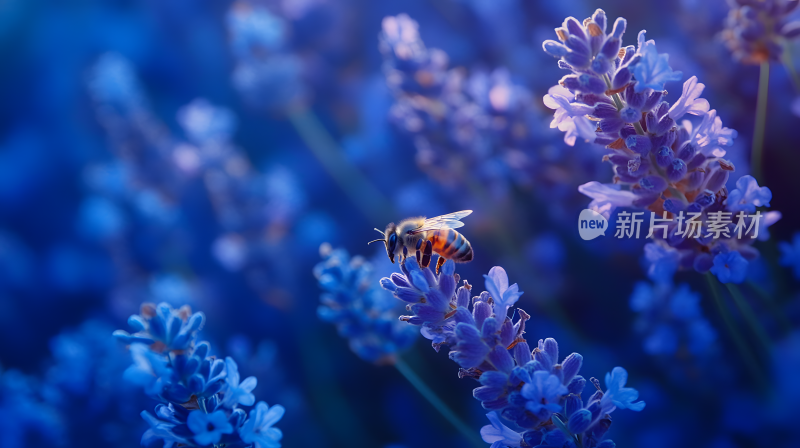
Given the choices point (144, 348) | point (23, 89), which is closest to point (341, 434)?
point (144, 348)

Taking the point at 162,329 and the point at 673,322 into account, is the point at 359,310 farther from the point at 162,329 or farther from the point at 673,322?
the point at 673,322

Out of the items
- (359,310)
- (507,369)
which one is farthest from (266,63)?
(507,369)

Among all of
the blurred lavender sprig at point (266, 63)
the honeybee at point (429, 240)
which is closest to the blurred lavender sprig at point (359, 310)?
the honeybee at point (429, 240)

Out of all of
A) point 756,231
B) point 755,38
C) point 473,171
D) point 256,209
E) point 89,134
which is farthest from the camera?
point 89,134

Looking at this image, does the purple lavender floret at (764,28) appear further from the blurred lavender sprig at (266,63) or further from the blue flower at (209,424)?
the blurred lavender sprig at (266,63)

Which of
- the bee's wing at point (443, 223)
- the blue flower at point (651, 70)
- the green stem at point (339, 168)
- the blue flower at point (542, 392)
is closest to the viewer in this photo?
the blue flower at point (542, 392)

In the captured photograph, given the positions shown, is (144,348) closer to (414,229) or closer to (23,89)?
(414,229)
